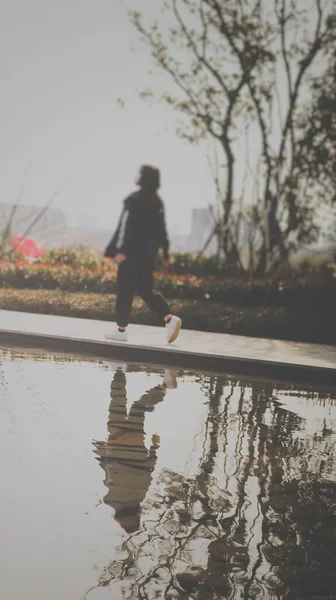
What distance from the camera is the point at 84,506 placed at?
3.30 m

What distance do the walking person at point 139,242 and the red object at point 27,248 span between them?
1002 centimetres

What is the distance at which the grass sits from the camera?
10.1m

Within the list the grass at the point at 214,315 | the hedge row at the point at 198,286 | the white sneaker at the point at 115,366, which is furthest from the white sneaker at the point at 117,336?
the hedge row at the point at 198,286

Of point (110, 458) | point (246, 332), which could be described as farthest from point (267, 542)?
point (246, 332)

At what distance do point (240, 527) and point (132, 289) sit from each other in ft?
18.2

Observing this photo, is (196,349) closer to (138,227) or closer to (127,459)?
(138,227)

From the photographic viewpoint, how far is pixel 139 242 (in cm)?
838

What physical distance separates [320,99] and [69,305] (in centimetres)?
854

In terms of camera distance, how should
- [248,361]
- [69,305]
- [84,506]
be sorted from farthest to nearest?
1. [69,305]
2. [248,361]
3. [84,506]

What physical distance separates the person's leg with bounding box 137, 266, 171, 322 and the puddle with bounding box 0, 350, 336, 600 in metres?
2.51

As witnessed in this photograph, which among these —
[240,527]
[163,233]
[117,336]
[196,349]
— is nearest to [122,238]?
[163,233]

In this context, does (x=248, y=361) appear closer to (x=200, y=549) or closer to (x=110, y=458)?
(x=110, y=458)

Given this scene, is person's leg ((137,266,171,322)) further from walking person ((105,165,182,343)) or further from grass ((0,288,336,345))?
grass ((0,288,336,345))

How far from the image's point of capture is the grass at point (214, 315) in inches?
397
